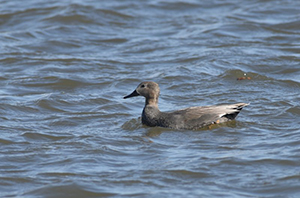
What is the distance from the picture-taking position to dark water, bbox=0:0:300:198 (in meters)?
7.54

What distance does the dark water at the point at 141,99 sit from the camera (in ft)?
24.7

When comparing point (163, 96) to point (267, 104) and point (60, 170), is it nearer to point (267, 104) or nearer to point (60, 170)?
point (267, 104)

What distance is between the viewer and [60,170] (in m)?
7.82

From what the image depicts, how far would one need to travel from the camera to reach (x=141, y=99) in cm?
1193

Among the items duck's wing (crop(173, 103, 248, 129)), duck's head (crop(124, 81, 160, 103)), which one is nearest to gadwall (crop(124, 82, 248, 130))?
duck's wing (crop(173, 103, 248, 129))

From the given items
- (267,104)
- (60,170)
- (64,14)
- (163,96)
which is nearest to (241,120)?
(267,104)

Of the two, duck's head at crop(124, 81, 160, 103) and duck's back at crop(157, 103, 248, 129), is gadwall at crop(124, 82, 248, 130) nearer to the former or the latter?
duck's back at crop(157, 103, 248, 129)

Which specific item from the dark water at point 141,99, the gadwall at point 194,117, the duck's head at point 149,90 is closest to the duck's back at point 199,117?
the gadwall at point 194,117

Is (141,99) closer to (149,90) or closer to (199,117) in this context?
(149,90)

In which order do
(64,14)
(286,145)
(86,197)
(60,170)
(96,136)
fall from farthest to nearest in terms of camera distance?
1. (64,14)
2. (96,136)
3. (286,145)
4. (60,170)
5. (86,197)

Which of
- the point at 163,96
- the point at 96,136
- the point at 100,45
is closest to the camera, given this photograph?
the point at 96,136

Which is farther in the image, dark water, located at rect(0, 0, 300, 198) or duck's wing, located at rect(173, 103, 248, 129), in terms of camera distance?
duck's wing, located at rect(173, 103, 248, 129)

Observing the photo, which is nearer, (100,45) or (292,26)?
(100,45)

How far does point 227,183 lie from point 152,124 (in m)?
2.79
